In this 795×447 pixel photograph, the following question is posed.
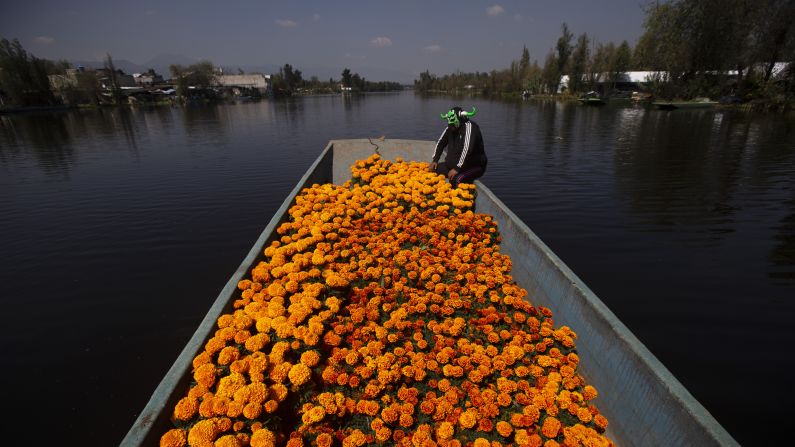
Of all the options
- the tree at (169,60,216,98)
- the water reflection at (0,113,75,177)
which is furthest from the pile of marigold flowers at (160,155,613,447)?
the tree at (169,60,216,98)

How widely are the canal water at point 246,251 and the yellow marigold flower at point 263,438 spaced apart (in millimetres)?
3309

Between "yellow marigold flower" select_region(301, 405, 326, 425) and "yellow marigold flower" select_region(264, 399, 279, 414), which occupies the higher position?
"yellow marigold flower" select_region(264, 399, 279, 414)

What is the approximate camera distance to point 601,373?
12.0 feet

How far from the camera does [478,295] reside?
4.59 m

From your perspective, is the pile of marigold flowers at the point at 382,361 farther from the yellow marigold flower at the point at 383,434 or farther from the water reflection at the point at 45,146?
the water reflection at the point at 45,146

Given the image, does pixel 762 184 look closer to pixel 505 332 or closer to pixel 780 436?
pixel 780 436

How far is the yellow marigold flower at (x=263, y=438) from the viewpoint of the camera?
102 inches

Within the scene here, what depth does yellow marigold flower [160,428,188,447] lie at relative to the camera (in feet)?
8.47

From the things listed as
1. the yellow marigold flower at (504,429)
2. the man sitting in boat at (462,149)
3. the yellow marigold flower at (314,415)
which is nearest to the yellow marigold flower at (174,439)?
the yellow marigold flower at (314,415)

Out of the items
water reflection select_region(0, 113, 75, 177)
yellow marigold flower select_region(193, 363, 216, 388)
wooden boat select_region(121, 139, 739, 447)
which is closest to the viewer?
wooden boat select_region(121, 139, 739, 447)

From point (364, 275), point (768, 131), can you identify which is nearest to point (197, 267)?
point (364, 275)

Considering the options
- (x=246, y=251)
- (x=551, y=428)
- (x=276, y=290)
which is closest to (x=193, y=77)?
(x=246, y=251)

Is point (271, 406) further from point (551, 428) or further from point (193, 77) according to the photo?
point (193, 77)

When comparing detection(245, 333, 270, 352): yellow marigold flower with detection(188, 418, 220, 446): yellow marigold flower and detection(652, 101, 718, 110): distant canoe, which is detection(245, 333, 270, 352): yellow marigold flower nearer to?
detection(188, 418, 220, 446): yellow marigold flower
